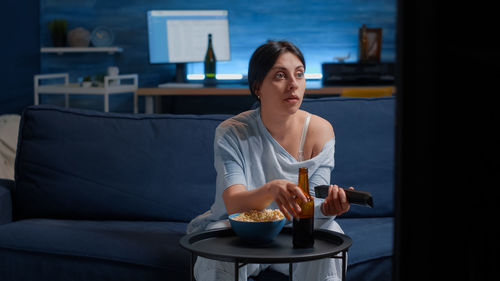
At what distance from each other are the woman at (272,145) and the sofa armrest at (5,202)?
2.73ft

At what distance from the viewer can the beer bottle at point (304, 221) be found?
4.42 feet

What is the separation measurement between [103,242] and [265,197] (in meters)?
0.74

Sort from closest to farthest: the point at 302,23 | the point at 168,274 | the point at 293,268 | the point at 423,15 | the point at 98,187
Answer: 1. the point at 423,15
2. the point at 293,268
3. the point at 168,274
4. the point at 98,187
5. the point at 302,23

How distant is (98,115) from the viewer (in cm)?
237

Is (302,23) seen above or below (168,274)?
above

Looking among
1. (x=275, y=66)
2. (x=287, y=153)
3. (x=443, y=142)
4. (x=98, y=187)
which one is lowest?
(x=98, y=187)

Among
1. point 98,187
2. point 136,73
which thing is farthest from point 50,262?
point 136,73

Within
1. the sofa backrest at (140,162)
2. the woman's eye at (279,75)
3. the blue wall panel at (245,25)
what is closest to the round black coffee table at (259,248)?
the woman's eye at (279,75)

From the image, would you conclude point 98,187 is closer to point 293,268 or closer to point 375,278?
point 293,268

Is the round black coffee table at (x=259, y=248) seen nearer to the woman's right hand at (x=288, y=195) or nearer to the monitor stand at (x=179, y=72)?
A: the woman's right hand at (x=288, y=195)

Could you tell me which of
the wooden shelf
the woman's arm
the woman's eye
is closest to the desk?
the wooden shelf

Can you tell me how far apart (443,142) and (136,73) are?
15.5 ft

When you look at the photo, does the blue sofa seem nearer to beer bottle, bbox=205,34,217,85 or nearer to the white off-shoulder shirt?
the white off-shoulder shirt

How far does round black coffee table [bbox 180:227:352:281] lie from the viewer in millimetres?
1285
